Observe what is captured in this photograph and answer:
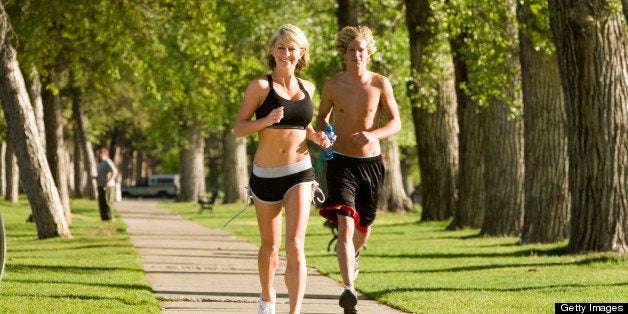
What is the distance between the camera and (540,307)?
1074 centimetres

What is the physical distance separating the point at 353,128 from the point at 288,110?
5.31 ft

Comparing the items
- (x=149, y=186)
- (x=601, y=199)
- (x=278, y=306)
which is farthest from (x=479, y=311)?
(x=149, y=186)

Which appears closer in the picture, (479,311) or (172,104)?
(479,311)

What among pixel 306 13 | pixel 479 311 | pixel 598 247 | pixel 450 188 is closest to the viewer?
pixel 479 311

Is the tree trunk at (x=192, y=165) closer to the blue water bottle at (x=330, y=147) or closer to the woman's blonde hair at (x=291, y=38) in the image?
the blue water bottle at (x=330, y=147)

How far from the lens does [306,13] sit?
49.1 meters

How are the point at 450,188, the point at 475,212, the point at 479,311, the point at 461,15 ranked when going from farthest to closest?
the point at 450,188 < the point at 475,212 < the point at 461,15 < the point at 479,311

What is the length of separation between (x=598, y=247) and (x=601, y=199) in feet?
2.02

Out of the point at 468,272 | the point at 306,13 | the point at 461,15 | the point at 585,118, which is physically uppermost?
the point at 306,13

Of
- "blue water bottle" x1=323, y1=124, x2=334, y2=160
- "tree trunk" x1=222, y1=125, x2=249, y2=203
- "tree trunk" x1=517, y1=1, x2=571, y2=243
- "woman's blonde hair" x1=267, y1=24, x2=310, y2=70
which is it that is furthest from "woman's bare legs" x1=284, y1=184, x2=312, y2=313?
"tree trunk" x1=222, y1=125, x2=249, y2=203

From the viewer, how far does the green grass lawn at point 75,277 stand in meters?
10.6

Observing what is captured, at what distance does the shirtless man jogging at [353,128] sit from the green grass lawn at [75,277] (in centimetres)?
165

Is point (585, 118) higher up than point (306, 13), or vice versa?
point (306, 13)

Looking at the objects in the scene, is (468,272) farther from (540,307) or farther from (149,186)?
(149,186)
